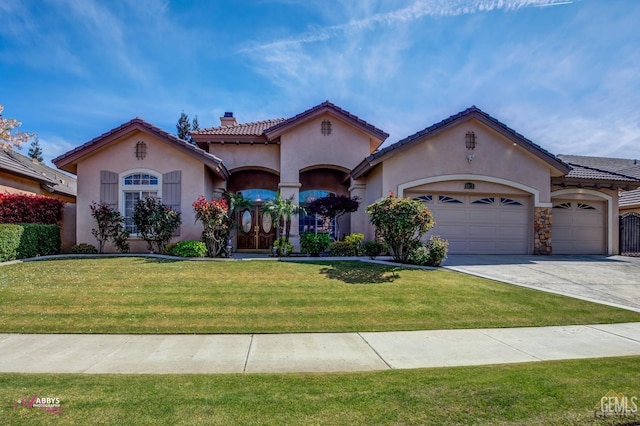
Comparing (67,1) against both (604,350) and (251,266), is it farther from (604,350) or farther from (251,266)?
(604,350)

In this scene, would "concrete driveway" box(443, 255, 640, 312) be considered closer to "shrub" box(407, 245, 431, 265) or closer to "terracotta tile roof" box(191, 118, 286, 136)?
"shrub" box(407, 245, 431, 265)

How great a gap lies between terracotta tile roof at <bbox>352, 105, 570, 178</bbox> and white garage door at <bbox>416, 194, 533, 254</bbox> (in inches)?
79.3

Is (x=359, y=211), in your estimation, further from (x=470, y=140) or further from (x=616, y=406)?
(x=616, y=406)

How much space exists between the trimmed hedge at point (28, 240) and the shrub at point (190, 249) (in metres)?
4.99

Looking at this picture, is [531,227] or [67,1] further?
[531,227]

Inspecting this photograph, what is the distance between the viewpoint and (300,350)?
509cm

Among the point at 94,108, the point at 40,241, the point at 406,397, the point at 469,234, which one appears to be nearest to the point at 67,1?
the point at 94,108

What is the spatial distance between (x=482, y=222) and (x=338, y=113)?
27.3 ft

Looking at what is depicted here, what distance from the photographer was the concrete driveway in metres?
8.58

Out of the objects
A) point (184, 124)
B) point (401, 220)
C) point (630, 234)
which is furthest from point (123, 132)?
point (184, 124)

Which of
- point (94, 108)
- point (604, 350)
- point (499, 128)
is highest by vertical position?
point (94, 108)

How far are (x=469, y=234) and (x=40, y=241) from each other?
17.4 m

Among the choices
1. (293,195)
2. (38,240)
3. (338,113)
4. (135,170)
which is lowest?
(38,240)

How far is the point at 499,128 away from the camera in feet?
47.2
